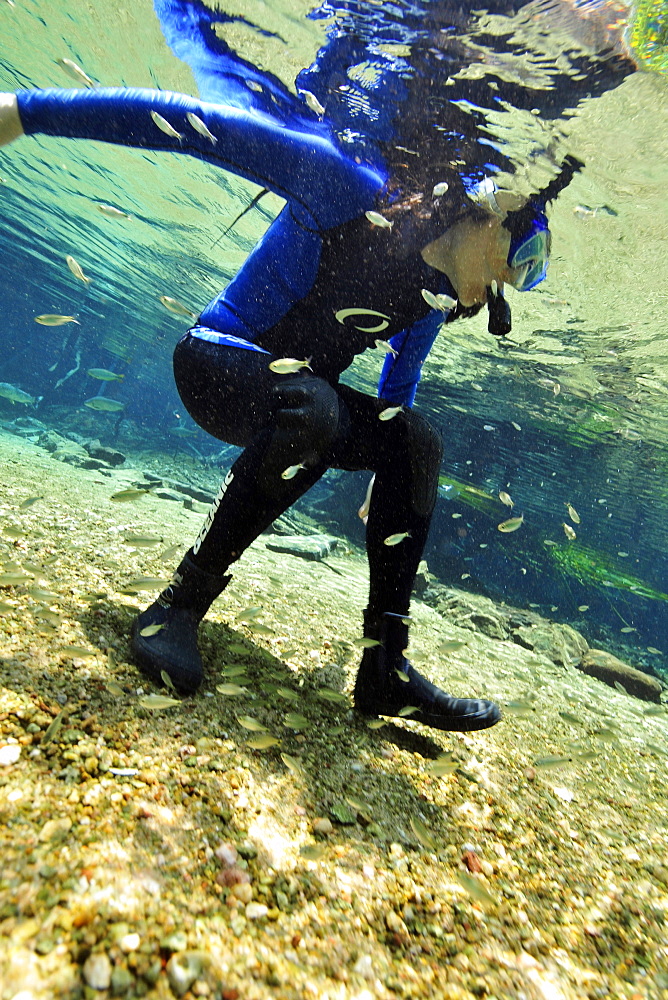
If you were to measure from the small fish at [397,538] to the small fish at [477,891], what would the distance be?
1548 mm

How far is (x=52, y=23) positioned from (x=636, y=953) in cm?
1500

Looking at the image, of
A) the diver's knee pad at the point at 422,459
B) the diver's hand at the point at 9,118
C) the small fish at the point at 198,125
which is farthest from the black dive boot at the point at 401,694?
the diver's hand at the point at 9,118

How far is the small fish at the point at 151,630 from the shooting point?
221 cm

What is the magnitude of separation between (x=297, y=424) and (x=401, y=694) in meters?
A: 1.59

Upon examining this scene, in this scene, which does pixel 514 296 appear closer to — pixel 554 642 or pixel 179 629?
pixel 554 642

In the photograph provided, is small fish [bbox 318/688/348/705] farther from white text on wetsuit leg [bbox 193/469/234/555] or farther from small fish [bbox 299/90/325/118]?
small fish [bbox 299/90/325/118]

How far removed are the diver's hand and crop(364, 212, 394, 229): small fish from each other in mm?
1741

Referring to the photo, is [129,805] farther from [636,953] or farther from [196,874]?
[636,953]

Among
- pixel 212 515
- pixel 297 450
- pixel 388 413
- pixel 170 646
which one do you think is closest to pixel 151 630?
pixel 170 646

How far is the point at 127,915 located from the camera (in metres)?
1.10

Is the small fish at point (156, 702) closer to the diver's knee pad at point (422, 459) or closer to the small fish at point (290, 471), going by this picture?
the small fish at point (290, 471)

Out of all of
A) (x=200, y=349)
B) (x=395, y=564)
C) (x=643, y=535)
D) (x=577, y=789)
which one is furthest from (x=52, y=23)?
(x=643, y=535)

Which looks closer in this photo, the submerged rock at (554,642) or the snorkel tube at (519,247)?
the snorkel tube at (519,247)

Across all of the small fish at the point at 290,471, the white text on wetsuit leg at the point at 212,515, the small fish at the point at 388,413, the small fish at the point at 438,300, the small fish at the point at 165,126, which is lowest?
the white text on wetsuit leg at the point at 212,515
